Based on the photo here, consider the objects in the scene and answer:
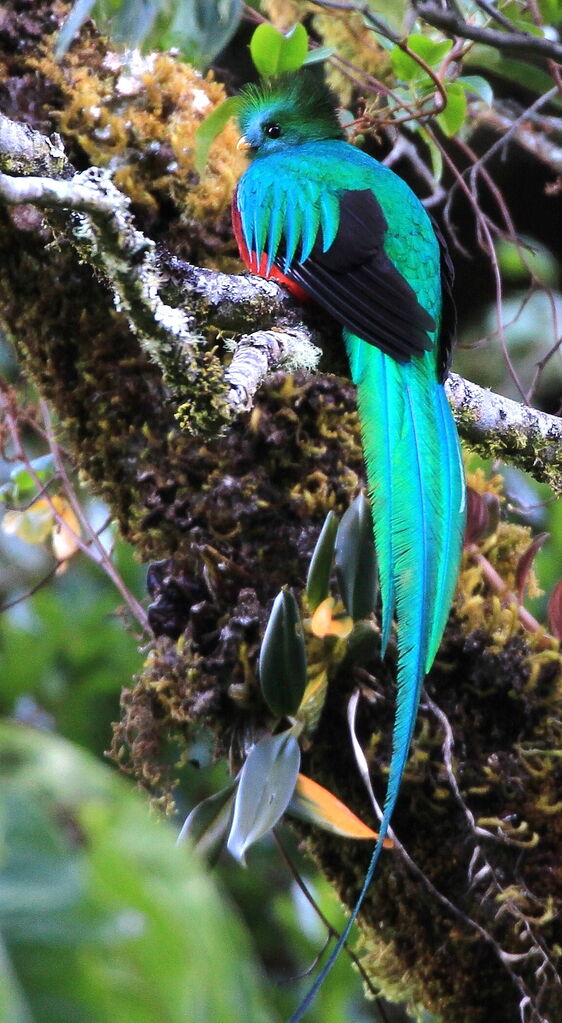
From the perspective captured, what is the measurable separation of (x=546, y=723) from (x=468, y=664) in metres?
0.18

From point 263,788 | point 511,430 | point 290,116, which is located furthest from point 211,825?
point 290,116

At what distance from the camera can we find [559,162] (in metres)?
3.12

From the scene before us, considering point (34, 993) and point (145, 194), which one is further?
point (145, 194)

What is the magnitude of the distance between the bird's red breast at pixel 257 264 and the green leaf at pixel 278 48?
0.27 metres

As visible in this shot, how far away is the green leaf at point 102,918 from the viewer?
45cm

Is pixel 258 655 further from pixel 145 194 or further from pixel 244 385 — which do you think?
pixel 145 194

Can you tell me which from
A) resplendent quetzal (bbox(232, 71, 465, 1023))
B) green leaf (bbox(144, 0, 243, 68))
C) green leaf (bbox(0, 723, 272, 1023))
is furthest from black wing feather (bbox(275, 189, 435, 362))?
green leaf (bbox(0, 723, 272, 1023))

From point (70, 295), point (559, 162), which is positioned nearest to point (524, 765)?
→ point (70, 295)

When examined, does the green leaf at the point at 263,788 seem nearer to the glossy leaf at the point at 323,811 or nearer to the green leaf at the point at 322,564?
the glossy leaf at the point at 323,811

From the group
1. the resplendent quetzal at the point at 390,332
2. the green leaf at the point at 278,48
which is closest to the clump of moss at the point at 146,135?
the resplendent quetzal at the point at 390,332

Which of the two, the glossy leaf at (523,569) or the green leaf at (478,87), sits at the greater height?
the green leaf at (478,87)

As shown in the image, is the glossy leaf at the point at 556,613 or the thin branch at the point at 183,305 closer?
the thin branch at the point at 183,305

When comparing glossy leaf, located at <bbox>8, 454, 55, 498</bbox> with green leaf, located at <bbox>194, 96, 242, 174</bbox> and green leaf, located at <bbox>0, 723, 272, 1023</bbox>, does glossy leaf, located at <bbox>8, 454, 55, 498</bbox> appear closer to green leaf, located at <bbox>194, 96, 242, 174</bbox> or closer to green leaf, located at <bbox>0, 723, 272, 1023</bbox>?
green leaf, located at <bbox>194, 96, 242, 174</bbox>

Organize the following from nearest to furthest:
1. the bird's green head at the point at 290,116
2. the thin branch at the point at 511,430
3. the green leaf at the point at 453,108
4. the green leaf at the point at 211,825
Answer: the green leaf at the point at 211,825 → the thin branch at the point at 511,430 → the green leaf at the point at 453,108 → the bird's green head at the point at 290,116
